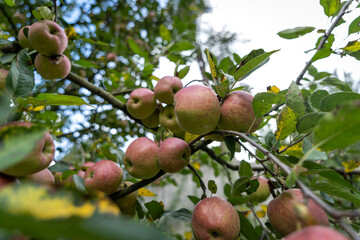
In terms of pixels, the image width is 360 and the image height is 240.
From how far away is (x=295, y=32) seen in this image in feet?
3.31

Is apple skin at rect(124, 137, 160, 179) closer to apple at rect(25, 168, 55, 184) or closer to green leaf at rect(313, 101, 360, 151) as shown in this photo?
apple at rect(25, 168, 55, 184)

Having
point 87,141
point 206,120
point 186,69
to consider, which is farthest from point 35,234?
point 87,141

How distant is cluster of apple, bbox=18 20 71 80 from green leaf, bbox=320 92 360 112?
0.84 m

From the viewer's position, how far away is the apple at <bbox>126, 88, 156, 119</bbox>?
1002 mm

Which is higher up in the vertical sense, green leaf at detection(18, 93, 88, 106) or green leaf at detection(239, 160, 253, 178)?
green leaf at detection(18, 93, 88, 106)

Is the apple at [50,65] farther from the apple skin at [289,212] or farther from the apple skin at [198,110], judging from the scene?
the apple skin at [289,212]

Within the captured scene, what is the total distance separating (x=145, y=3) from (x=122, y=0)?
24cm

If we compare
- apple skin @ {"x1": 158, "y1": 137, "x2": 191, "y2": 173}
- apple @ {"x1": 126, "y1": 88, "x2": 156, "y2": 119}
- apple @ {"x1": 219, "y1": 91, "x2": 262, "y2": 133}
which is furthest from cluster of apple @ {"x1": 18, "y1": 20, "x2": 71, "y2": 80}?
apple @ {"x1": 219, "y1": 91, "x2": 262, "y2": 133}

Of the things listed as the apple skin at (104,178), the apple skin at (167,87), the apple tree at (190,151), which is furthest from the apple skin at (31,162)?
the apple skin at (167,87)

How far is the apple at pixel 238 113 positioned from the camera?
0.62 m

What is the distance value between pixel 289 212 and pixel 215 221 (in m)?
0.18

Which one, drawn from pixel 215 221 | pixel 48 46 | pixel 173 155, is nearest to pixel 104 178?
pixel 173 155

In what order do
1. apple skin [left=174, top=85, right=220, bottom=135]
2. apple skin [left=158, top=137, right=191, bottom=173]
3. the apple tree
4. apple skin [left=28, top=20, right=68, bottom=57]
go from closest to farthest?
the apple tree < apple skin [left=174, top=85, right=220, bottom=135] < apple skin [left=158, top=137, right=191, bottom=173] < apple skin [left=28, top=20, right=68, bottom=57]

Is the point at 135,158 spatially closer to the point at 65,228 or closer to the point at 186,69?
the point at 186,69
